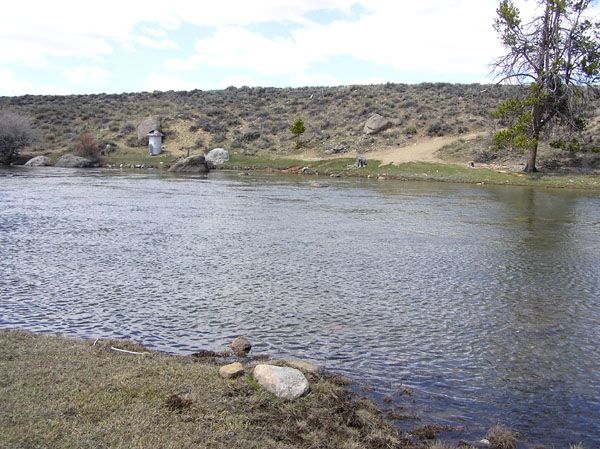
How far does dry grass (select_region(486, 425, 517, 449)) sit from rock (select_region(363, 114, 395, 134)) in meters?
53.1

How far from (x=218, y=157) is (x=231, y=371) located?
160 ft

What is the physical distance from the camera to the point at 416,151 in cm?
5091

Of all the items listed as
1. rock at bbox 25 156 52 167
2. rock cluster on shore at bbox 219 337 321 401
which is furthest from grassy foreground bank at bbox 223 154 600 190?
rock cluster on shore at bbox 219 337 321 401

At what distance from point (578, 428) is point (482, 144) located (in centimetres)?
4519

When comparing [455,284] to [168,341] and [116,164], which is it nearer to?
[168,341]

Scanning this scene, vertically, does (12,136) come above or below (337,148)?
above

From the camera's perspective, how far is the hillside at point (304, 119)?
54.2 meters

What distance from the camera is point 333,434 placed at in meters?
6.23

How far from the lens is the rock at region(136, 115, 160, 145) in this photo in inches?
2543

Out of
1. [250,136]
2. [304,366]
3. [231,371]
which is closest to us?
[231,371]

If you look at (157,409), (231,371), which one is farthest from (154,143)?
(157,409)

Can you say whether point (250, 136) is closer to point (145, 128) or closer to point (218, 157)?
point (218, 157)

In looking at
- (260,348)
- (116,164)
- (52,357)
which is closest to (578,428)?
(260,348)

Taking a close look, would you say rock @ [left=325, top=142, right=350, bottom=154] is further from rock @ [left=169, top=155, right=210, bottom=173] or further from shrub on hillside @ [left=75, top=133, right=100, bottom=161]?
shrub on hillside @ [left=75, top=133, right=100, bottom=161]
